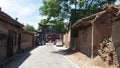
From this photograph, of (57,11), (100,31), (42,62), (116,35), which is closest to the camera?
(116,35)

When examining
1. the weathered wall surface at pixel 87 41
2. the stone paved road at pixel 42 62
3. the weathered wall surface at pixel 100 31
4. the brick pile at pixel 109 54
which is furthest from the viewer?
the weathered wall surface at pixel 87 41

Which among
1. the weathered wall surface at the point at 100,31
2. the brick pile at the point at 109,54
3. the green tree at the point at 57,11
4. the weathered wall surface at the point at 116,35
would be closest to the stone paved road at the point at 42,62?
the brick pile at the point at 109,54

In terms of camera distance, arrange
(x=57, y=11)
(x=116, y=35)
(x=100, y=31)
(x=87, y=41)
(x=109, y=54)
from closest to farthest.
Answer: (x=116, y=35) < (x=109, y=54) < (x=100, y=31) < (x=87, y=41) < (x=57, y=11)

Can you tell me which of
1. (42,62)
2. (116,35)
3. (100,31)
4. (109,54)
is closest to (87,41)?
(100,31)

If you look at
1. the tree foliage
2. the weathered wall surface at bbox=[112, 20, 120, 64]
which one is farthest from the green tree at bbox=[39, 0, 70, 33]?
the weathered wall surface at bbox=[112, 20, 120, 64]

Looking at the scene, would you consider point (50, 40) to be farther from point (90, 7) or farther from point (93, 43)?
point (93, 43)

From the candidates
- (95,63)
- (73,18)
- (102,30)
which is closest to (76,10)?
(73,18)

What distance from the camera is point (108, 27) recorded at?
21203 millimetres

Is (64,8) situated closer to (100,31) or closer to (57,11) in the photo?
(57,11)

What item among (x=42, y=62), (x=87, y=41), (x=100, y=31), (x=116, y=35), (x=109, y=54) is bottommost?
(x=42, y=62)

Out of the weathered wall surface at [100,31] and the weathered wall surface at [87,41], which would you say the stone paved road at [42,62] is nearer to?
the weathered wall surface at [87,41]

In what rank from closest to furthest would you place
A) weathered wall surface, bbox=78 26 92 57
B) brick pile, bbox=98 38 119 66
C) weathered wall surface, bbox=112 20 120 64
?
weathered wall surface, bbox=112 20 120 64 < brick pile, bbox=98 38 119 66 < weathered wall surface, bbox=78 26 92 57

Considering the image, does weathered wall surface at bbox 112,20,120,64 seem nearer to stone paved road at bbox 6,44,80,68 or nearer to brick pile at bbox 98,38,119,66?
brick pile at bbox 98,38,119,66

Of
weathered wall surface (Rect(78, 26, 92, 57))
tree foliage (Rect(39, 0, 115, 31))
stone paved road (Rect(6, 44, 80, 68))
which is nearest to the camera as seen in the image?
Answer: stone paved road (Rect(6, 44, 80, 68))
